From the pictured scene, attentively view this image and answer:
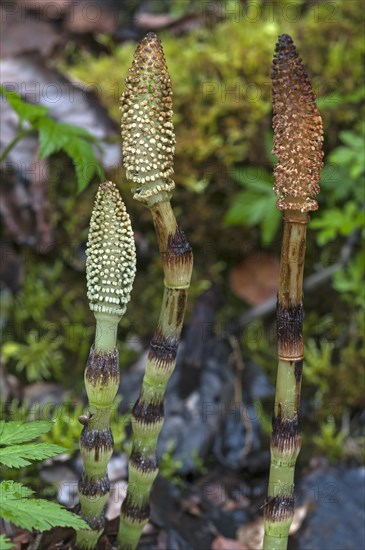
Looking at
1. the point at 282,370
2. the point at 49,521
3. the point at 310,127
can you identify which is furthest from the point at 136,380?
the point at 310,127

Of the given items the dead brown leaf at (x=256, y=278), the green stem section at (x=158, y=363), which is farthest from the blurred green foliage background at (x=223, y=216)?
the green stem section at (x=158, y=363)

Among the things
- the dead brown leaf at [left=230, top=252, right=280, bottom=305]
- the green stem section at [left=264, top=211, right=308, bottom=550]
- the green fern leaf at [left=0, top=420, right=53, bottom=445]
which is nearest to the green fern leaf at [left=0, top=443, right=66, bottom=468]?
the green fern leaf at [left=0, top=420, right=53, bottom=445]

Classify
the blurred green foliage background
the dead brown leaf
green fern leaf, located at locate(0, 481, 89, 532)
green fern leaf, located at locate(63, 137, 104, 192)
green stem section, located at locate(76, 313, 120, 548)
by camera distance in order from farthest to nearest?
the dead brown leaf
the blurred green foliage background
green fern leaf, located at locate(63, 137, 104, 192)
green stem section, located at locate(76, 313, 120, 548)
green fern leaf, located at locate(0, 481, 89, 532)

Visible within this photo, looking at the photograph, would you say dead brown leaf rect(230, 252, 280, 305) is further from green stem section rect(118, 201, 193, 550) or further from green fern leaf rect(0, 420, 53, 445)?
green fern leaf rect(0, 420, 53, 445)

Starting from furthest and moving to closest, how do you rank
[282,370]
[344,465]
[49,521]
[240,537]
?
[344,465]
[240,537]
[282,370]
[49,521]

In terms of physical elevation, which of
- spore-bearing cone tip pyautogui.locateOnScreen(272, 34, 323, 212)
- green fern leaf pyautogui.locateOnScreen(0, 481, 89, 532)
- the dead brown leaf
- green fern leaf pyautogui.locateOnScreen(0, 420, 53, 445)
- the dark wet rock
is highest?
spore-bearing cone tip pyautogui.locateOnScreen(272, 34, 323, 212)

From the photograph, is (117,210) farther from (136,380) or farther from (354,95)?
(354,95)

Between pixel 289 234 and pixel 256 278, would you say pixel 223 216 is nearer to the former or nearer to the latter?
pixel 256 278
